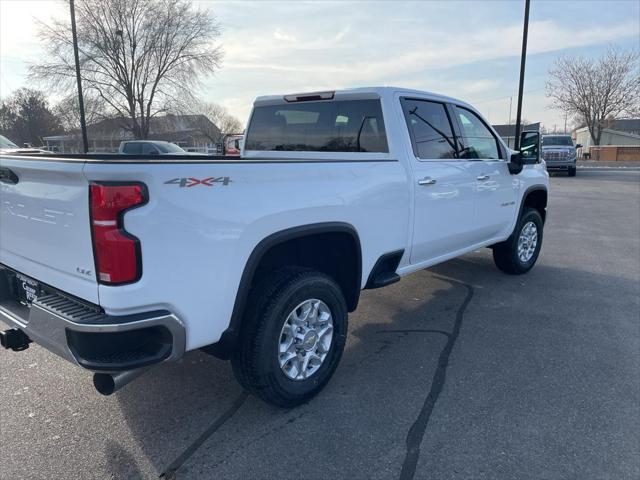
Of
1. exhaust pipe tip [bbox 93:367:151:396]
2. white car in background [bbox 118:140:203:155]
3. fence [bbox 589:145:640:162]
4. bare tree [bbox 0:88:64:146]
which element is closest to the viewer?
exhaust pipe tip [bbox 93:367:151:396]

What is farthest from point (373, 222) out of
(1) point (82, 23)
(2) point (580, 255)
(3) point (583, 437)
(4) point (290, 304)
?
(1) point (82, 23)

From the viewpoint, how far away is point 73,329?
2.18 m

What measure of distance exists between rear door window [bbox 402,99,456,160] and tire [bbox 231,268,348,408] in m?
1.55

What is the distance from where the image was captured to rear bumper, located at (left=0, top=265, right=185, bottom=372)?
7.13 ft

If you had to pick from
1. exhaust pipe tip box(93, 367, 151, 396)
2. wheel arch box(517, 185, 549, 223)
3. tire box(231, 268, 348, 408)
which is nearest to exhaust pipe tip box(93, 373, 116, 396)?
exhaust pipe tip box(93, 367, 151, 396)

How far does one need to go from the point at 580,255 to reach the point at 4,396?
726 cm

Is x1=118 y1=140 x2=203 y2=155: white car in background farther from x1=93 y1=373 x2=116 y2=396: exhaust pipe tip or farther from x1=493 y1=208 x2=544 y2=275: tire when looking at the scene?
x1=93 y1=373 x2=116 y2=396: exhaust pipe tip

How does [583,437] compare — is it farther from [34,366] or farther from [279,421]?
[34,366]

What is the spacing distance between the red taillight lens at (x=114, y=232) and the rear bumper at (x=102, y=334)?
7.7 inches

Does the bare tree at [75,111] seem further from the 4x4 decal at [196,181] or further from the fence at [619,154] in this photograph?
the fence at [619,154]

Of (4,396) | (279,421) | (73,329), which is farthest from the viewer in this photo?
(4,396)

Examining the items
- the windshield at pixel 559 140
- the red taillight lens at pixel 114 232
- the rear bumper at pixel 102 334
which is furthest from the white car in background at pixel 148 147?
the red taillight lens at pixel 114 232

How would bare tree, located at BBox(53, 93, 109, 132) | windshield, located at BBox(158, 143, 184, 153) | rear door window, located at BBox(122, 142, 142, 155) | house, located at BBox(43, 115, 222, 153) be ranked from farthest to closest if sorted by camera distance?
house, located at BBox(43, 115, 222, 153) < bare tree, located at BBox(53, 93, 109, 132) < rear door window, located at BBox(122, 142, 142, 155) < windshield, located at BBox(158, 143, 184, 153)

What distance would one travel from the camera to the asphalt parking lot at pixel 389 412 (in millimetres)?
2570
